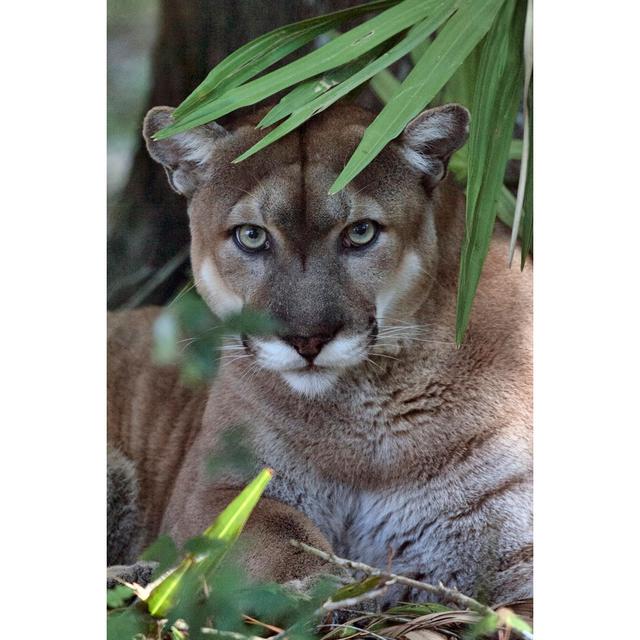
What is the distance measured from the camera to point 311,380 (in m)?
2.47

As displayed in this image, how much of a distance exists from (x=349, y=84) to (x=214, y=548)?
0.99 meters

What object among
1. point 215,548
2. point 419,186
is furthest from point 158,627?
point 419,186

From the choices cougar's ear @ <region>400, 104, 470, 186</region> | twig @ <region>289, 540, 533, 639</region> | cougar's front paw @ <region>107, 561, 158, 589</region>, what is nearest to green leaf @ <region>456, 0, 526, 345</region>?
cougar's ear @ <region>400, 104, 470, 186</region>

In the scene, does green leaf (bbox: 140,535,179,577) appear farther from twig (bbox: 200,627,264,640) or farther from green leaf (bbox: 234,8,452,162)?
green leaf (bbox: 234,8,452,162)

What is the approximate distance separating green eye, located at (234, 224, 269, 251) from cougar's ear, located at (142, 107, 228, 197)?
0.16 m

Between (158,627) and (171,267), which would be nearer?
(158,627)

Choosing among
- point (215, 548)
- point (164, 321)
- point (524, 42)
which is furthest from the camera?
point (164, 321)

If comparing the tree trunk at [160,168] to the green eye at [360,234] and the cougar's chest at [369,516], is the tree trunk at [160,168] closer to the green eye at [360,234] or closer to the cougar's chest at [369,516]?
the green eye at [360,234]

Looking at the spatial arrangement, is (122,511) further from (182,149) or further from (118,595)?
(182,149)

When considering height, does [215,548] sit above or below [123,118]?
below

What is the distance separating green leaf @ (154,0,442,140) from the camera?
2352 millimetres

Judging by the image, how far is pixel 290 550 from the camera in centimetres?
246
